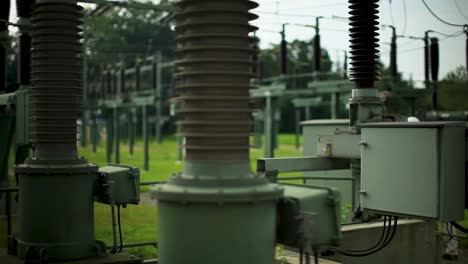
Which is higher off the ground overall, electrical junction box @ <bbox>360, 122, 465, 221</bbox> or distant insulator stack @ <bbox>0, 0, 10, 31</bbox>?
distant insulator stack @ <bbox>0, 0, 10, 31</bbox>

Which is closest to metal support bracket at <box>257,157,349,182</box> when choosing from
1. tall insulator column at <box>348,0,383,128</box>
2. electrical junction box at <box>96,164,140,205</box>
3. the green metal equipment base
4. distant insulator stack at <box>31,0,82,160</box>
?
tall insulator column at <box>348,0,383,128</box>

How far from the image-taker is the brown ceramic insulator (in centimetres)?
277

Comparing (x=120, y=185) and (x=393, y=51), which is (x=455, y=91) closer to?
(x=393, y=51)

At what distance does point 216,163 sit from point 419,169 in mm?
1686

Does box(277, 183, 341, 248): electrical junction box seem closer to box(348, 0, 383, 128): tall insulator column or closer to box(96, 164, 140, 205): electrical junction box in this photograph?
box(96, 164, 140, 205): electrical junction box

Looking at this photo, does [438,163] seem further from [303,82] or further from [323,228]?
[303,82]

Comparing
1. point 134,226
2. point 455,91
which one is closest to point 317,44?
point 134,226

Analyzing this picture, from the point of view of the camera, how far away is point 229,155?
2.78m

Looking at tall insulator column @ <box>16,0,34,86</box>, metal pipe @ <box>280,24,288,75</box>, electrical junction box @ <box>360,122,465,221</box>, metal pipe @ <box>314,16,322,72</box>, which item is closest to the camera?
electrical junction box @ <box>360,122,465,221</box>

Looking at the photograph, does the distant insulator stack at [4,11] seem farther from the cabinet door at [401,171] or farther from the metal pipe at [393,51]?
the metal pipe at [393,51]

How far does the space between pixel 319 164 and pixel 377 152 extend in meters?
1.03

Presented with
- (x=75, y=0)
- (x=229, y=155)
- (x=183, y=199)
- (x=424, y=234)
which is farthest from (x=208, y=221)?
(x=424, y=234)

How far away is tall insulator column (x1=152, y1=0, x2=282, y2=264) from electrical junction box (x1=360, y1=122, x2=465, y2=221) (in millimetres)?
1427

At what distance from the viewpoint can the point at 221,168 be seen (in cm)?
275
